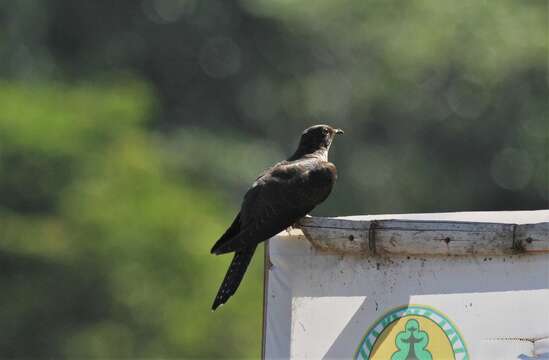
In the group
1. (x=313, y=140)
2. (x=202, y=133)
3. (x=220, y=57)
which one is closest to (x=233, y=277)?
(x=313, y=140)

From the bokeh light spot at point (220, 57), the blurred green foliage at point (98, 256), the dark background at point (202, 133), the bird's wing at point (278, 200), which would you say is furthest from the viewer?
the bokeh light spot at point (220, 57)

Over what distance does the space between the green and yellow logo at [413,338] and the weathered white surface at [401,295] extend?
3cm

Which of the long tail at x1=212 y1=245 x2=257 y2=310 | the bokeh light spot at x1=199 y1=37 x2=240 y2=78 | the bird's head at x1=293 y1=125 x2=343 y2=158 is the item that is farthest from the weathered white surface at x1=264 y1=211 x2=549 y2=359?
the bokeh light spot at x1=199 y1=37 x2=240 y2=78

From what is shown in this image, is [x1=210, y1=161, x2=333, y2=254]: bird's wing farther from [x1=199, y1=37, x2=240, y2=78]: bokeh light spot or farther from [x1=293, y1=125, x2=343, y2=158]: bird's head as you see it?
[x1=199, y1=37, x2=240, y2=78]: bokeh light spot

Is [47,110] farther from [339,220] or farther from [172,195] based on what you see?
[339,220]

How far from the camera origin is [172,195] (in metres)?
18.6

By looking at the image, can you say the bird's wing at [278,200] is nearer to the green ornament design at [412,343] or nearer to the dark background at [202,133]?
the green ornament design at [412,343]

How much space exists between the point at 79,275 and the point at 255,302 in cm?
216

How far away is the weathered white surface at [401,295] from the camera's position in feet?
18.1

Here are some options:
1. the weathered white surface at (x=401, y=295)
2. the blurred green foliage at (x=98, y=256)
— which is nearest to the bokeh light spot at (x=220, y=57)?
the blurred green foliage at (x=98, y=256)

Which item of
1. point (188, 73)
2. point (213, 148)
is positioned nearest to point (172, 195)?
point (213, 148)

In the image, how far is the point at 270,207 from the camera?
299 inches

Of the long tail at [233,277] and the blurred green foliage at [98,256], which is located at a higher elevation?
the blurred green foliage at [98,256]

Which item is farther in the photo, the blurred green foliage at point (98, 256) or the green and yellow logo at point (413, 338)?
the blurred green foliage at point (98, 256)
